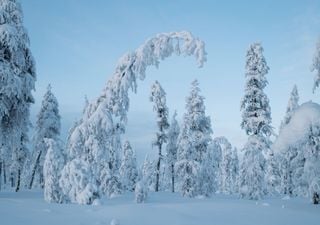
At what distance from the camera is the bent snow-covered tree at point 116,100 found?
8.44 meters

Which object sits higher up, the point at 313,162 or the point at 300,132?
the point at 300,132

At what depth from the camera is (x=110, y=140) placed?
9250 millimetres

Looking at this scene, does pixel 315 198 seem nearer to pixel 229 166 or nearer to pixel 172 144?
pixel 172 144

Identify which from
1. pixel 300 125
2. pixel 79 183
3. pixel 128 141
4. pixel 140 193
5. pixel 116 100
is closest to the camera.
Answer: pixel 116 100

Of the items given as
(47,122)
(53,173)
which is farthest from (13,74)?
(47,122)

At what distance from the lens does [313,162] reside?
76.2 ft

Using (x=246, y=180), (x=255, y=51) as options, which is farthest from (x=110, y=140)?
(x=255, y=51)

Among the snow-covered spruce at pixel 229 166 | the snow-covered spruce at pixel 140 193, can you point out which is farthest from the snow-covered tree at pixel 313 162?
the snow-covered spruce at pixel 229 166

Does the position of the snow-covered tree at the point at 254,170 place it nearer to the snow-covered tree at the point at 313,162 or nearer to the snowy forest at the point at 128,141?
the snowy forest at the point at 128,141

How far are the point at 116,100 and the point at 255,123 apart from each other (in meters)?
26.3

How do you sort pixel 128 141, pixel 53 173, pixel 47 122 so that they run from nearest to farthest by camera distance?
pixel 53 173 → pixel 47 122 → pixel 128 141

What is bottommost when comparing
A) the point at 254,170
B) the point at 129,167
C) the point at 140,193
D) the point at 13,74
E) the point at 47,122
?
the point at 140,193

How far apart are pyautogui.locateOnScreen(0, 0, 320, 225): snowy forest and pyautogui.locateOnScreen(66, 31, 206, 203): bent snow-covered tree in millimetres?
23

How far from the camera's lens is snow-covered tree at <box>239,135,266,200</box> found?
3196cm
